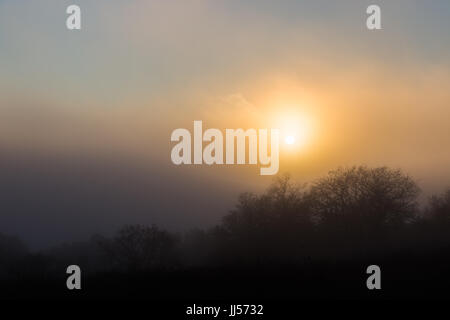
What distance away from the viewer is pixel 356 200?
4584 cm

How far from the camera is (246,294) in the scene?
678 inches

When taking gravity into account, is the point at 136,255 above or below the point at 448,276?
below

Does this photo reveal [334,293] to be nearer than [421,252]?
Yes

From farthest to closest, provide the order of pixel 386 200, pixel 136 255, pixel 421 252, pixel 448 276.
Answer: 1. pixel 386 200
2. pixel 136 255
3. pixel 421 252
4. pixel 448 276

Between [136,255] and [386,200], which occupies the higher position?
[386,200]

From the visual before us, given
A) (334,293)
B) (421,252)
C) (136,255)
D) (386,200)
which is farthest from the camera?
(386,200)

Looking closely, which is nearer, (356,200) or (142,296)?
(142,296)

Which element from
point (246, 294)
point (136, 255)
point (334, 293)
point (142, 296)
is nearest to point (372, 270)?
point (334, 293)
